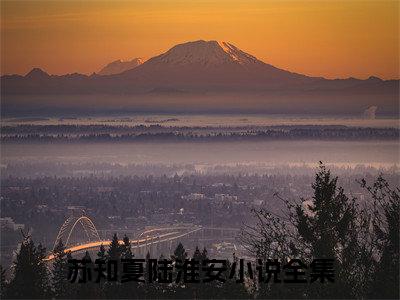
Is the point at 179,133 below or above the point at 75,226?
above

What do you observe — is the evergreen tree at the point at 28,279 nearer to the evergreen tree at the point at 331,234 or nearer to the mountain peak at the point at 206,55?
the evergreen tree at the point at 331,234

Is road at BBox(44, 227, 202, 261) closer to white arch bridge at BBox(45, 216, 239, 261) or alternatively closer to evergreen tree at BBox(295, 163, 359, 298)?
white arch bridge at BBox(45, 216, 239, 261)

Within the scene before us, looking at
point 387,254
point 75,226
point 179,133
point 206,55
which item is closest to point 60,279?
point 387,254

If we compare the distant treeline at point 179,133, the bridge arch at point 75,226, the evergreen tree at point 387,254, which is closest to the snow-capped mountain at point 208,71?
the distant treeline at point 179,133

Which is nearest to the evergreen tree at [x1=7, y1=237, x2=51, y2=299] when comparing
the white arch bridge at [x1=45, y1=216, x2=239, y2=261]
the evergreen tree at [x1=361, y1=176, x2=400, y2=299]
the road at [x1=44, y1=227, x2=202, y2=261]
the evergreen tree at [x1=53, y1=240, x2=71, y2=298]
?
the evergreen tree at [x1=53, y1=240, x2=71, y2=298]

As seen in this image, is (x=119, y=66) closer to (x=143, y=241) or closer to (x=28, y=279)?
(x=143, y=241)

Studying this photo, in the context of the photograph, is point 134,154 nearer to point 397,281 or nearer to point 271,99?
point 271,99

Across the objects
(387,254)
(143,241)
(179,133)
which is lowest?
(143,241)
